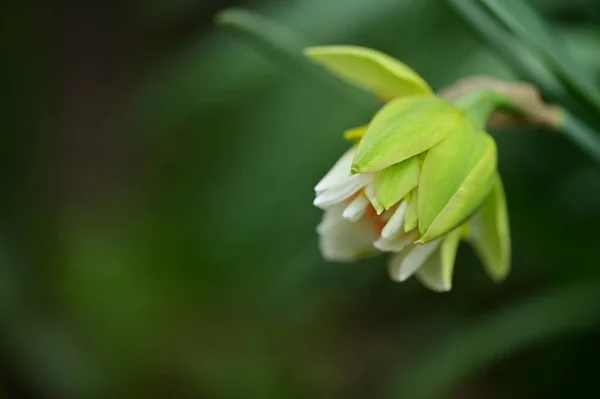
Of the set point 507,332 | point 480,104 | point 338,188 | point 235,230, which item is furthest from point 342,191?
point 235,230

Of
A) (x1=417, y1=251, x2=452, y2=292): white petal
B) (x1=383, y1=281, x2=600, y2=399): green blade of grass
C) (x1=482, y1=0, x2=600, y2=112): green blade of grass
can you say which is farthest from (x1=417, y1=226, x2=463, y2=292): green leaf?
(x1=383, y1=281, x2=600, y2=399): green blade of grass

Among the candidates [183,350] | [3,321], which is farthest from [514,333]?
[3,321]

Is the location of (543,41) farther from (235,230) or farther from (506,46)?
(235,230)

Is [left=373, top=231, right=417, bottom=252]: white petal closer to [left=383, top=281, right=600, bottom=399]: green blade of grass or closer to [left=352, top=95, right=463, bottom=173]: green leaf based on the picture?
[left=352, top=95, right=463, bottom=173]: green leaf

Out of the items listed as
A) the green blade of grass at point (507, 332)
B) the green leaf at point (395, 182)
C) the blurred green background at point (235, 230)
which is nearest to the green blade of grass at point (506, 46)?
the blurred green background at point (235, 230)

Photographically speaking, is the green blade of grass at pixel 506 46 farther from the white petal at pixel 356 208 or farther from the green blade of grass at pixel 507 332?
the green blade of grass at pixel 507 332

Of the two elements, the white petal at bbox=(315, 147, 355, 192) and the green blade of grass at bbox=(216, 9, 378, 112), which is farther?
the green blade of grass at bbox=(216, 9, 378, 112)
